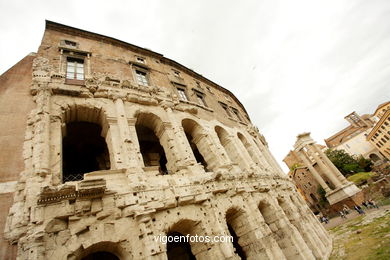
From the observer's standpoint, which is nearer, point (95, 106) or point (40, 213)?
point (40, 213)

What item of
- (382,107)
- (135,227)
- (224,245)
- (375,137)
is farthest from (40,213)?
(382,107)

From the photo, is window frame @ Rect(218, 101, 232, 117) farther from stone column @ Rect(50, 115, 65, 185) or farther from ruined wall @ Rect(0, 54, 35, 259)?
ruined wall @ Rect(0, 54, 35, 259)

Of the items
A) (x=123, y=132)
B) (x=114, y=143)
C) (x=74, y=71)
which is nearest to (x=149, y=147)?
(x=123, y=132)

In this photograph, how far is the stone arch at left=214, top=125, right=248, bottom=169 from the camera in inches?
385

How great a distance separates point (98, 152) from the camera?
31.0 ft

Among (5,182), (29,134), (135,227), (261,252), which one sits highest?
(29,134)

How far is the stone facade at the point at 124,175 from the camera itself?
420cm

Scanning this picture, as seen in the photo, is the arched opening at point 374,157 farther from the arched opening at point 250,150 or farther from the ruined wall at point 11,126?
the ruined wall at point 11,126

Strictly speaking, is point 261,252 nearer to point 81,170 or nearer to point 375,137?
point 81,170

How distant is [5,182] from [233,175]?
22.2 ft

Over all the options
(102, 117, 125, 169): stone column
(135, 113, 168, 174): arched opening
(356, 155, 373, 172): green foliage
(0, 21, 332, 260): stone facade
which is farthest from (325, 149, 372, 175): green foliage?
(102, 117, 125, 169): stone column

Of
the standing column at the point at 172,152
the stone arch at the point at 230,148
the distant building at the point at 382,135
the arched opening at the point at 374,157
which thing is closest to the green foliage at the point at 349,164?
the distant building at the point at 382,135

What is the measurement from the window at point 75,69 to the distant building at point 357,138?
185ft

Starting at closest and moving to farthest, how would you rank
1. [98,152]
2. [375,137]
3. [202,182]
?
[202,182] → [98,152] → [375,137]
